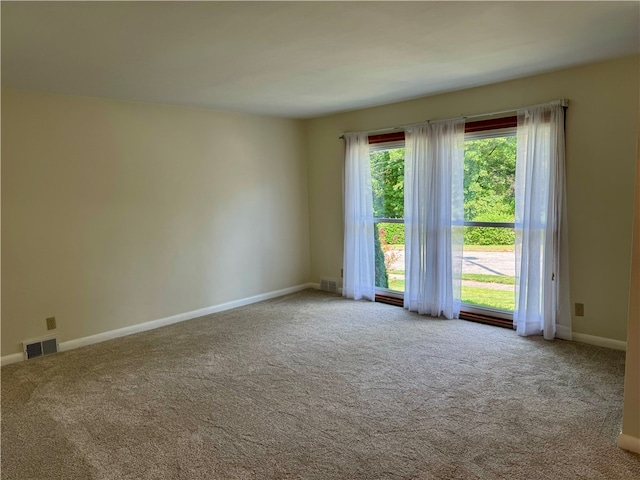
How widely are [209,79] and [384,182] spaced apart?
246 centimetres

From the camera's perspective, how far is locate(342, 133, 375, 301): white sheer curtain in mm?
5203

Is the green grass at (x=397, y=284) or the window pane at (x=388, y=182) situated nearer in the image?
the window pane at (x=388, y=182)

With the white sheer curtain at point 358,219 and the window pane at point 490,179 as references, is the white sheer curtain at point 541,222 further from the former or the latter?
the white sheer curtain at point 358,219

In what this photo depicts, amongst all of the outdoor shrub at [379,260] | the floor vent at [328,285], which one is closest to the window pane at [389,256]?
the outdoor shrub at [379,260]

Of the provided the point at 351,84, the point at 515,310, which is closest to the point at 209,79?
the point at 351,84

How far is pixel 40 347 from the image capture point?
3779mm

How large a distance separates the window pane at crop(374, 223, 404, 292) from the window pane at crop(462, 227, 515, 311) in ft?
2.78

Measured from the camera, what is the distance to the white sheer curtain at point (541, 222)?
12.1ft

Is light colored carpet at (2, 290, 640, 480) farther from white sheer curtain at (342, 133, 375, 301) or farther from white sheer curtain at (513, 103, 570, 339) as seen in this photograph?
white sheer curtain at (342, 133, 375, 301)

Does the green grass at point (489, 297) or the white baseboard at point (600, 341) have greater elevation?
the green grass at point (489, 297)

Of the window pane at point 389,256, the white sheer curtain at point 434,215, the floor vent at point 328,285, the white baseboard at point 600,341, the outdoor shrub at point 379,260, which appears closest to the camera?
the white baseboard at point 600,341

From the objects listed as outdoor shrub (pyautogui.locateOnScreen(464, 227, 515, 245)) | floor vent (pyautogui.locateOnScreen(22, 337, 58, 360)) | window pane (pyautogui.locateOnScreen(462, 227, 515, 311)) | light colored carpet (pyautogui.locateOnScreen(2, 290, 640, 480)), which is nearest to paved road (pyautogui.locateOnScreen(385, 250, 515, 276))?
window pane (pyautogui.locateOnScreen(462, 227, 515, 311))

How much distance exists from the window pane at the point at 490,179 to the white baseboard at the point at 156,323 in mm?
2634

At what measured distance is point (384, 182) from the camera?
518 centimetres
